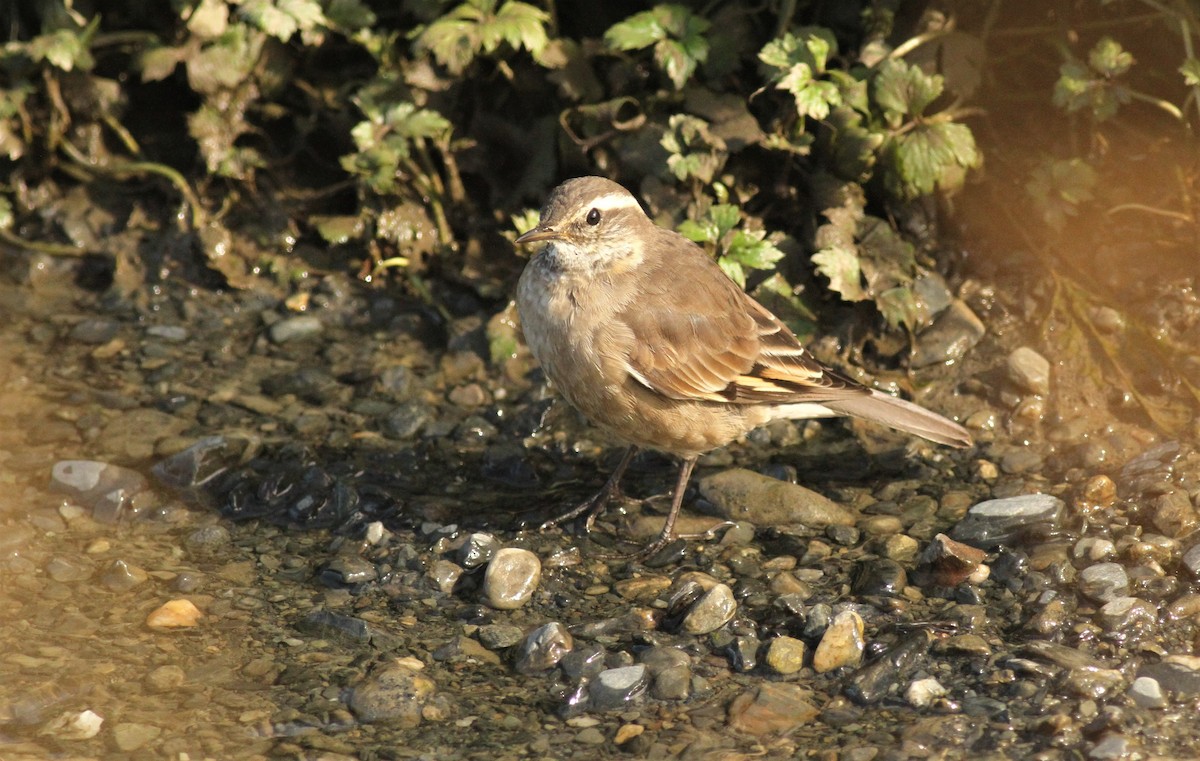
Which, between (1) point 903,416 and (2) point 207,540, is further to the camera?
(1) point 903,416

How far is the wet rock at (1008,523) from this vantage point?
21.1 feet

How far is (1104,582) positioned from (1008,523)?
0.64 metres

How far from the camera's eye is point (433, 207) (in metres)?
8.70

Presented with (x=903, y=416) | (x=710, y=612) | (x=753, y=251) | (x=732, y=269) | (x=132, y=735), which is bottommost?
(x=132, y=735)

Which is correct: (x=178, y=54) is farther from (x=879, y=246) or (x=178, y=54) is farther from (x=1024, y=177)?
(x=1024, y=177)

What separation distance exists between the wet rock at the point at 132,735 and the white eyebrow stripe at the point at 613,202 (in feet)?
10.6

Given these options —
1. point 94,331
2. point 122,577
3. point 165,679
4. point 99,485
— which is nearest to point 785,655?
point 165,679

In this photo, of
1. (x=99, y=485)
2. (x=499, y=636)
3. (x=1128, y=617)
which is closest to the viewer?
(x=1128, y=617)

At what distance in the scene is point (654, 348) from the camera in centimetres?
667

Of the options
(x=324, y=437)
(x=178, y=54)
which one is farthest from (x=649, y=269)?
A: (x=178, y=54)

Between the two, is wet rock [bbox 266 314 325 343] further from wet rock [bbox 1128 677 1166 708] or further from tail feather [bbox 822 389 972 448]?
wet rock [bbox 1128 677 1166 708]

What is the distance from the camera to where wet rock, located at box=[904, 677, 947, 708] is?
5266 millimetres

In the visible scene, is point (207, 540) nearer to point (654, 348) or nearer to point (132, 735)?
point (132, 735)

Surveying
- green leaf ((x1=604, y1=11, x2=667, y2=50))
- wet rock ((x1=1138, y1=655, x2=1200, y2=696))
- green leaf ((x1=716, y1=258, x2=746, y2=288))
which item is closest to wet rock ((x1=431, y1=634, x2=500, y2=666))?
wet rock ((x1=1138, y1=655, x2=1200, y2=696))
